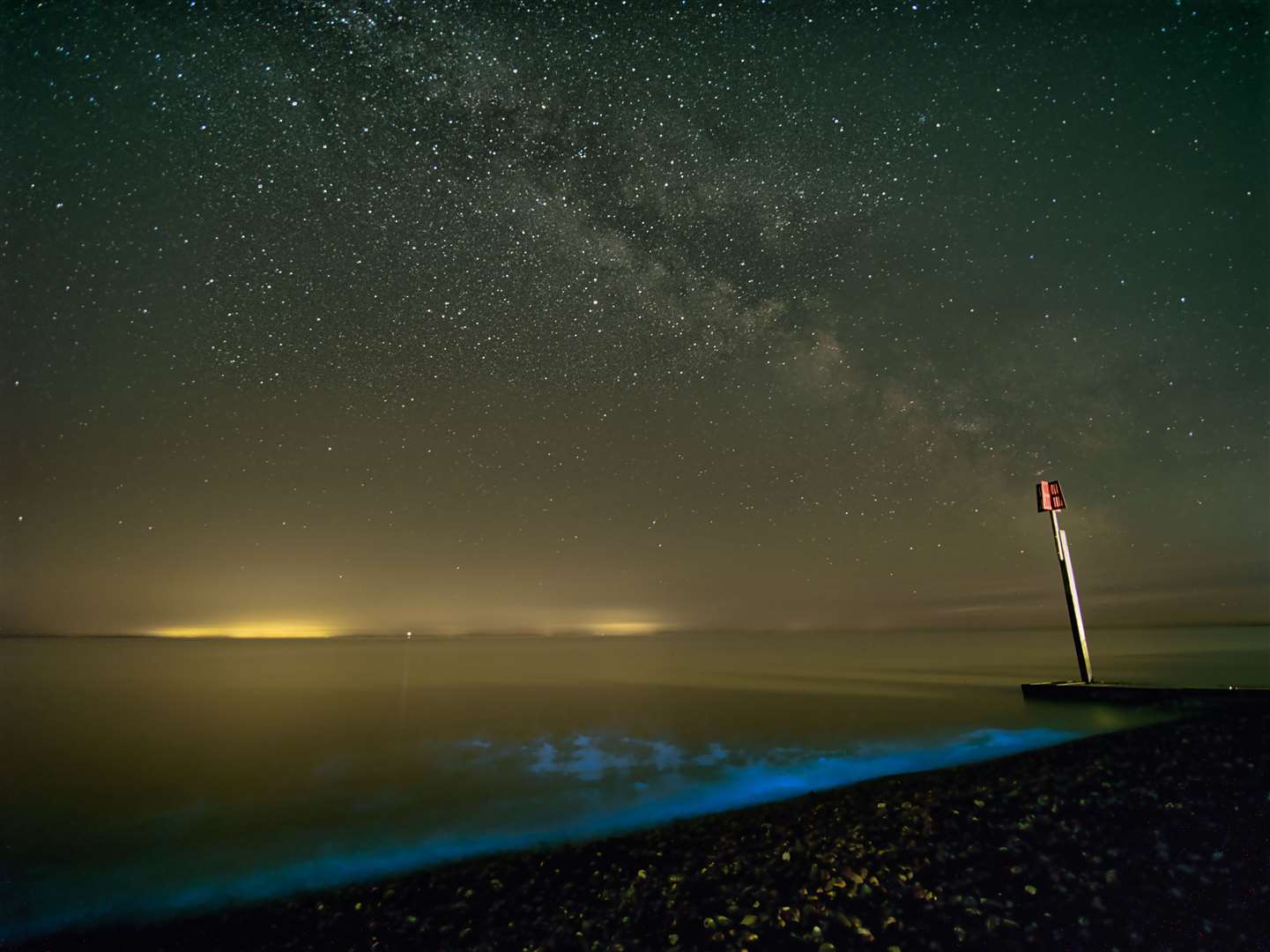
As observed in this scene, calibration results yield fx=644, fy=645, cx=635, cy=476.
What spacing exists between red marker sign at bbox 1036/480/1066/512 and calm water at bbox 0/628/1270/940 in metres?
4.45

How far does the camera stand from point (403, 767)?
15180 millimetres

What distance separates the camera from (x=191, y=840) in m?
10.5

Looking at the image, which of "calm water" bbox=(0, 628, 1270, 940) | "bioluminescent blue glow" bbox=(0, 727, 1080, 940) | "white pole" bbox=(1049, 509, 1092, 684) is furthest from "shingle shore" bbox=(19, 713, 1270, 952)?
"white pole" bbox=(1049, 509, 1092, 684)

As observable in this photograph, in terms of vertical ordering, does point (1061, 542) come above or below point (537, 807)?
Answer: above

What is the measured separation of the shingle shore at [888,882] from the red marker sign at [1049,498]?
6294mm

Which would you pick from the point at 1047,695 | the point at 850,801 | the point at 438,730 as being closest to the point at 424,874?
the point at 850,801

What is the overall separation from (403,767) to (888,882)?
41.9 ft

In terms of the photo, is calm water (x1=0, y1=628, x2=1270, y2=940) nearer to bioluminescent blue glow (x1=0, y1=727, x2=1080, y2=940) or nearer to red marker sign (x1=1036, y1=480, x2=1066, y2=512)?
bioluminescent blue glow (x1=0, y1=727, x2=1080, y2=940)

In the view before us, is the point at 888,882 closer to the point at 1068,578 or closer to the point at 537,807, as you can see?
the point at 537,807

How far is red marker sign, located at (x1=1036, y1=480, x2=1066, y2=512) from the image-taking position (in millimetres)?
14258

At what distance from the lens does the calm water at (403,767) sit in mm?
9281

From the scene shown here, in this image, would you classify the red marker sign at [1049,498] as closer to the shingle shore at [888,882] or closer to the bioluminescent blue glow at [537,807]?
the bioluminescent blue glow at [537,807]

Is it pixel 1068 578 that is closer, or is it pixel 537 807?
pixel 537 807

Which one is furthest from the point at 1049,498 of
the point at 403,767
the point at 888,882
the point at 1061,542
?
the point at 403,767
